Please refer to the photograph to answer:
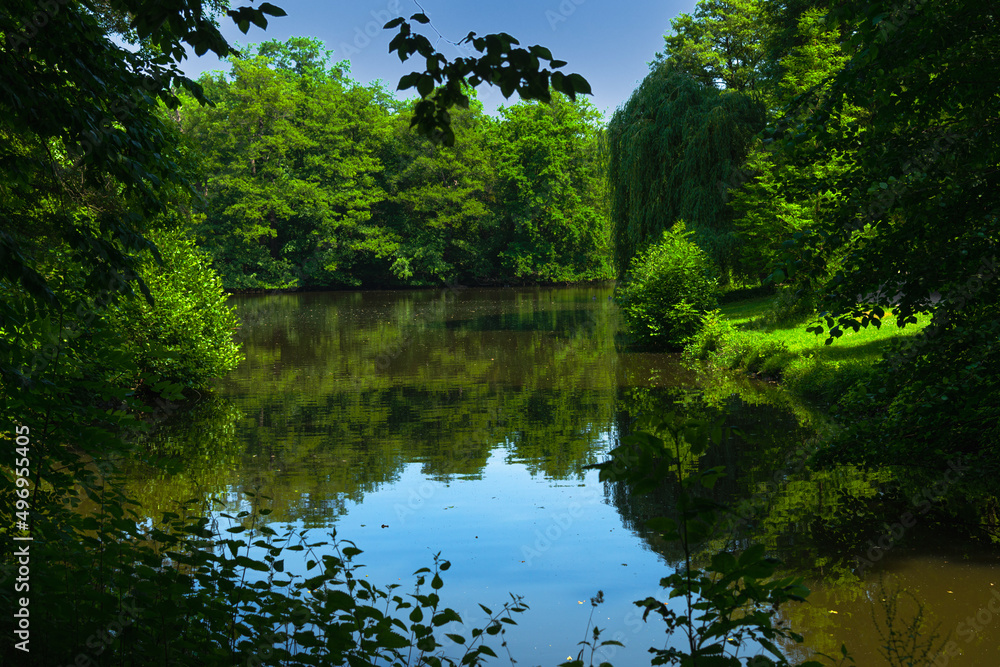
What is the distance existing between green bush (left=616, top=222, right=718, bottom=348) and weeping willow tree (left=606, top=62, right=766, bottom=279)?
3927mm

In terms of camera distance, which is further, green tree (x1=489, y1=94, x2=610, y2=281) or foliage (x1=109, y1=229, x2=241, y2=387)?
green tree (x1=489, y1=94, x2=610, y2=281)

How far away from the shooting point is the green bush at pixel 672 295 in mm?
21716

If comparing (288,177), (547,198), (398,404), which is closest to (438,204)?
(547,198)

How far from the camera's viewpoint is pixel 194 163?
11.4 meters

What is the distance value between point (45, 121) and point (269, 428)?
9.65m

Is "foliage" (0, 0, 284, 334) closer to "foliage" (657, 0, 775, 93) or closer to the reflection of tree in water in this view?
the reflection of tree in water

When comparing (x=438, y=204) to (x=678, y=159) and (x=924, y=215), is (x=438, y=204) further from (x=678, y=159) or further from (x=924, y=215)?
(x=924, y=215)

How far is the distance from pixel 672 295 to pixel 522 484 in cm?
1306

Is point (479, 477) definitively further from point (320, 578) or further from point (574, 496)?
point (320, 578)

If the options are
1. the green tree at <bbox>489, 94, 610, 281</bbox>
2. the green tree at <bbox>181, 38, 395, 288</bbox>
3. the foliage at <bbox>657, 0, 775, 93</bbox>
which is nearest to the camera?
the foliage at <bbox>657, 0, 775, 93</bbox>

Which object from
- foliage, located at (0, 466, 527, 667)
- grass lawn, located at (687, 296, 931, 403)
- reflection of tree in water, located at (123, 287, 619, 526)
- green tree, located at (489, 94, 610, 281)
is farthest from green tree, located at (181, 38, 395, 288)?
foliage, located at (0, 466, 527, 667)

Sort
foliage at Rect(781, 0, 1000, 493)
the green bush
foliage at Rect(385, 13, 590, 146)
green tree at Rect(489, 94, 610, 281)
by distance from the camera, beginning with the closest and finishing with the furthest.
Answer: foliage at Rect(385, 13, 590, 146) → foliage at Rect(781, 0, 1000, 493) → the green bush → green tree at Rect(489, 94, 610, 281)

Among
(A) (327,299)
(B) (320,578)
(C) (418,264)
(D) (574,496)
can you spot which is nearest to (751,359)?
(D) (574,496)

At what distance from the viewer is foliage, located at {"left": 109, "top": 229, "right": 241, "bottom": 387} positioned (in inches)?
544
